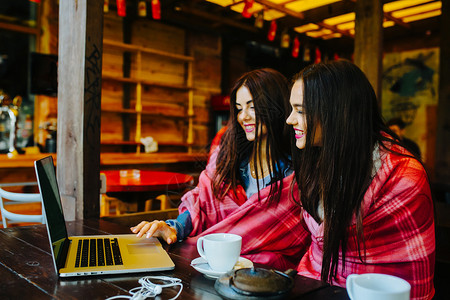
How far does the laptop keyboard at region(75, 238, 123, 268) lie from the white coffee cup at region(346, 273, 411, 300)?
642 mm

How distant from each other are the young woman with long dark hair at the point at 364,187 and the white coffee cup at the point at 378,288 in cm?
48

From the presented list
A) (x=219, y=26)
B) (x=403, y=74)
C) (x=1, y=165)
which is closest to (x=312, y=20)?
(x=219, y=26)

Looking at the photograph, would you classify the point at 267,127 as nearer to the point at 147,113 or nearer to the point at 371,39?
the point at 371,39

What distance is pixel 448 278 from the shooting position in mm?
1965

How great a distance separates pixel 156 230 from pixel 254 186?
595mm

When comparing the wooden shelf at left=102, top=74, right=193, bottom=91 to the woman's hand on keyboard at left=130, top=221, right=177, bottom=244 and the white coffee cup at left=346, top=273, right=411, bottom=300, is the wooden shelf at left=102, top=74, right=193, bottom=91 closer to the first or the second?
the woman's hand on keyboard at left=130, top=221, right=177, bottom=244

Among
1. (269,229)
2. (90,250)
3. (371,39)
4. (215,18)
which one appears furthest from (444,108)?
(90,250)

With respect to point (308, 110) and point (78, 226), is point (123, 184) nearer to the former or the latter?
point (78, 226)

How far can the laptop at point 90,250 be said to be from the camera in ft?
3.33

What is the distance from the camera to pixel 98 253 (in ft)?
3.87

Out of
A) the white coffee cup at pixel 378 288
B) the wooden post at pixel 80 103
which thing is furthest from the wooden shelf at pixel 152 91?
the white coffee cup at pixel 378 288

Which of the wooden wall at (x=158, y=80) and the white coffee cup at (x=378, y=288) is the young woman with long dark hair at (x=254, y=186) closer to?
the white coffee cup at (x=378, y=288)

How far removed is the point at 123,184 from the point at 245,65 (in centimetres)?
494

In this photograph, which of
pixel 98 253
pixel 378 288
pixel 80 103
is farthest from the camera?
pixel 80 103
